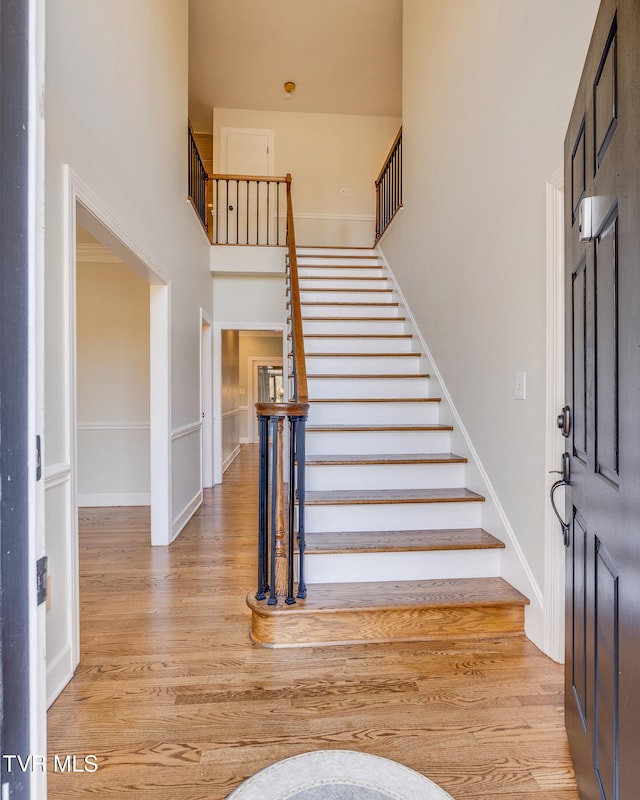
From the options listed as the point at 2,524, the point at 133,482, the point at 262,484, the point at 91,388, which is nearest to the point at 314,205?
the point at 91,388

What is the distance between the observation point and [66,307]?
6.34ft

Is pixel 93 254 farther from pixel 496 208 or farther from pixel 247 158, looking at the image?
pixel 496 208

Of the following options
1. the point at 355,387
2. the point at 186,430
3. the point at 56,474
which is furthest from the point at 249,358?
the point at 56,474

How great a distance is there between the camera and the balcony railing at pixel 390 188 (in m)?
4.80

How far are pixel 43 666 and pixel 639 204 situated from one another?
1.26 meters

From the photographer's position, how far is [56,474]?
183cm

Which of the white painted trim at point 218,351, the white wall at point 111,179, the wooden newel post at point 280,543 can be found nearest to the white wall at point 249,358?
the white painted trim at point 218,351

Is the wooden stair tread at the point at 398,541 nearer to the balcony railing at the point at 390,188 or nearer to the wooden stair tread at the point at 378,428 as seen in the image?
the wooden stair tread at the point at 378,428

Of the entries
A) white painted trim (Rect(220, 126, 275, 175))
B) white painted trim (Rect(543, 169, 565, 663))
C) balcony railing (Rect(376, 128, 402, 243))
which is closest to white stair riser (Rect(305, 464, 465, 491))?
white painted trim (Rect(543, 169, 565, 663))

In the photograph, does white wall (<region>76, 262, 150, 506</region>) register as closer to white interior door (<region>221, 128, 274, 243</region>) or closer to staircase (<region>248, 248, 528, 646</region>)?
staircase (<region>248, 248, 528, 646</region>)

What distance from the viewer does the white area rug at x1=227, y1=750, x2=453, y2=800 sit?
4.17 ft

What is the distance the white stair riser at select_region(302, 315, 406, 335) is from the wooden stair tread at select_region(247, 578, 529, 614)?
8.19ft

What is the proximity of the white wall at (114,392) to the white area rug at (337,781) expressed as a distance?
12.3 feet

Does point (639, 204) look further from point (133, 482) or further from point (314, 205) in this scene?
point (314, 205)
